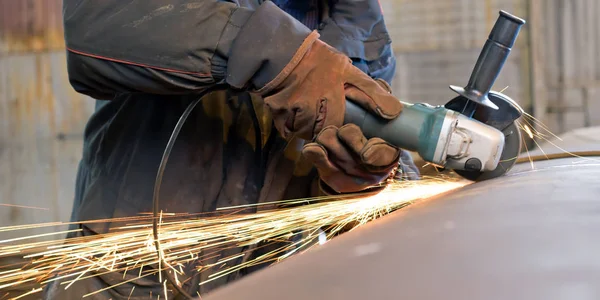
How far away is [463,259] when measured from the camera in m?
0.62

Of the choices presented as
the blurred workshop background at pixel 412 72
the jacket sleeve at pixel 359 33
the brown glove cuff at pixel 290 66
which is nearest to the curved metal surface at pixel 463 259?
the brown glove cuff at pixel 290 66

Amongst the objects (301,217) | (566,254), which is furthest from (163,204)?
(566,254)

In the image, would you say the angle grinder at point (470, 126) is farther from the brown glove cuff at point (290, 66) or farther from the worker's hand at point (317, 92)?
the brown glove cuff at point (290, 66)

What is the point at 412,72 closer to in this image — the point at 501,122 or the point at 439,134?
the point at 501,122

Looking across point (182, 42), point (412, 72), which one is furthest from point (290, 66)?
point (412, 72)

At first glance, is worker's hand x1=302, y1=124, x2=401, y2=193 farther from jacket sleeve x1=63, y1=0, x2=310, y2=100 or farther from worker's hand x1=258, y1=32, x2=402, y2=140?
jacket sleeve x1=63, y1=0, x2=310, y2=100

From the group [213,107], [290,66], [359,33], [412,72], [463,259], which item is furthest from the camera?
[412,72]

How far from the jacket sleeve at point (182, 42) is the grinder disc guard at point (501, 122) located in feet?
1.26

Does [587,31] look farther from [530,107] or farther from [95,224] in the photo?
[95,224]

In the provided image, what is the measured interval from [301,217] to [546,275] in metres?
0.73

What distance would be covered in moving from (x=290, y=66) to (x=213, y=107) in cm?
34

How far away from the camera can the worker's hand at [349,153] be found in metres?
1.07

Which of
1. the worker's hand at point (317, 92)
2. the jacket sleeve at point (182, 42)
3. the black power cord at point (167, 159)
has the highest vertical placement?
the jacket sleeve at point (182, 42)

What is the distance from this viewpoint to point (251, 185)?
131 centimetres
